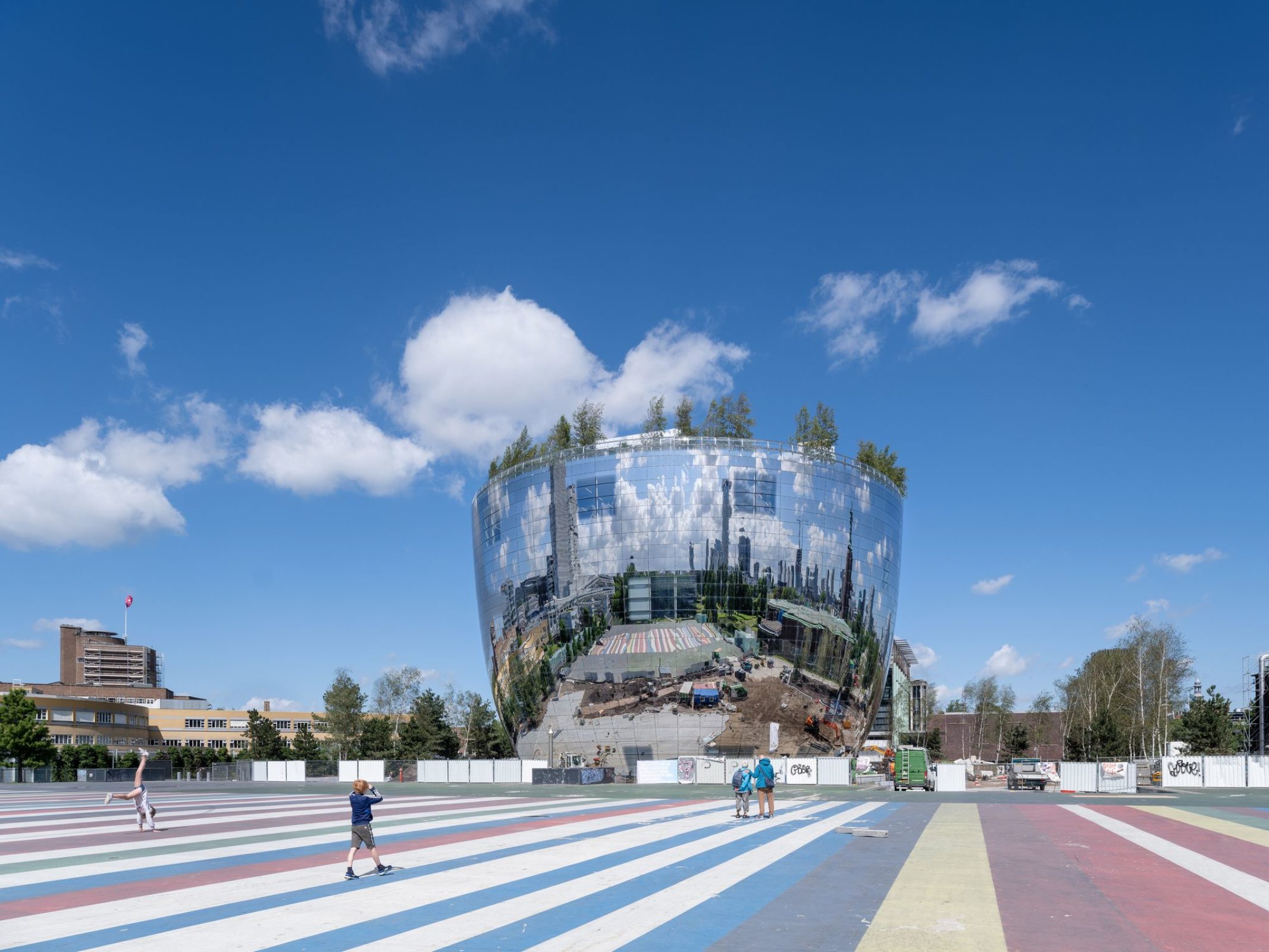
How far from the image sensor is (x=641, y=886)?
563 inches

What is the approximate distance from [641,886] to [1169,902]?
6.77m

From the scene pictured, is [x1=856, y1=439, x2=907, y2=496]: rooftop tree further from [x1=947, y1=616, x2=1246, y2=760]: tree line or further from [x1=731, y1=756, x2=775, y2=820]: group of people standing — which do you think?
[x1=731, y1=756, x2=775, y2=820]: group of people standing

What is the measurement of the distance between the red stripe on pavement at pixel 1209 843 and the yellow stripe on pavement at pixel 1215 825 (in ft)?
0.76

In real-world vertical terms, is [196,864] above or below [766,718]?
above

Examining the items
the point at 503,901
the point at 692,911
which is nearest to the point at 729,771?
the point at 503,901

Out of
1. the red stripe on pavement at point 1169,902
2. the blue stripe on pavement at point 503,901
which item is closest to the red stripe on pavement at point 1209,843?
the red stripe on pavement at point 1169,902

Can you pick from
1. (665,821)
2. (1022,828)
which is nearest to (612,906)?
(665,821)

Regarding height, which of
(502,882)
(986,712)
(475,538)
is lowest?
(986,712)

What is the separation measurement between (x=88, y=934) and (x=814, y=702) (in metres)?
72.0

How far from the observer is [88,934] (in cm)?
1091

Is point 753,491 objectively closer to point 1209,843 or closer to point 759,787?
point 759,787

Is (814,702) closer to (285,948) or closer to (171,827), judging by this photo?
(171,827)

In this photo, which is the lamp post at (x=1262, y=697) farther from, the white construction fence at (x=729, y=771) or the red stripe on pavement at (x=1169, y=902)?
the red stripe on pavement at (x=1169, y=902)

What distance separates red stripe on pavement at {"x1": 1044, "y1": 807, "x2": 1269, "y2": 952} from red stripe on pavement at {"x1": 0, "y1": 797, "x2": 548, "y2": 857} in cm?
1790
